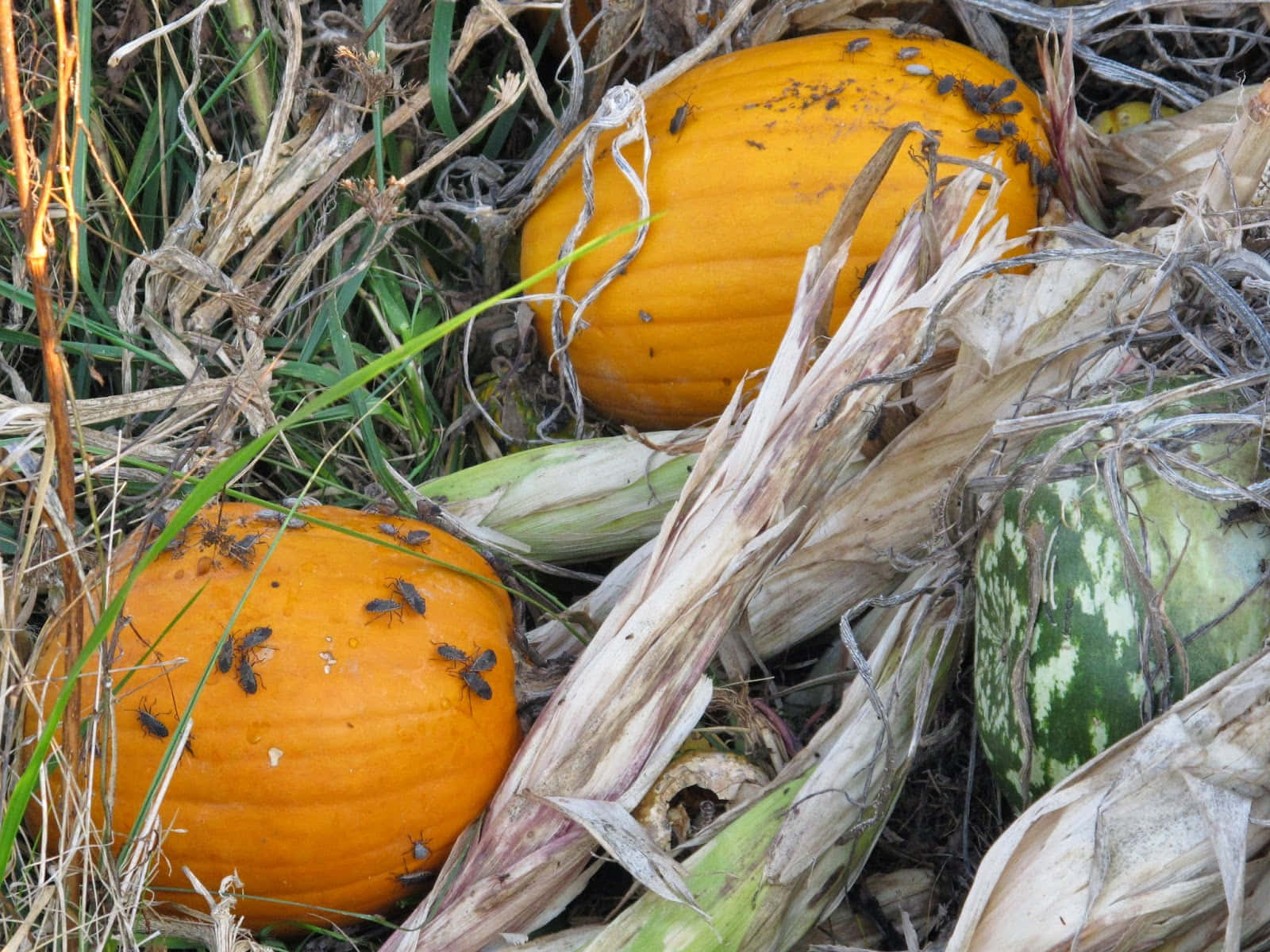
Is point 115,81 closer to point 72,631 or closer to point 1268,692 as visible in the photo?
point 72,631

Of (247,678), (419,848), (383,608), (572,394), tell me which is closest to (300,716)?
(247,678)

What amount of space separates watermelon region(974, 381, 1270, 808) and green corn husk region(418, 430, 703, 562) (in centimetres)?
78

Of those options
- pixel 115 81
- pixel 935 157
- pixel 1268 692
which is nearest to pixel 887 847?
pixel 1268 692

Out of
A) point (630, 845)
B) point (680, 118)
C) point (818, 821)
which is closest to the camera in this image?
point (630, 845)

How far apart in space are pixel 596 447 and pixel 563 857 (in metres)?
0.87

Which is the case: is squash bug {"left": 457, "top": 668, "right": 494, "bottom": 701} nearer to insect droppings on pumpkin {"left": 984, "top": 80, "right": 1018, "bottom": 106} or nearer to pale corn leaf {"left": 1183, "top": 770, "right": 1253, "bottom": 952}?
pale corn leaf {"left": 1183, "top": 770, "right": 1253, "bottom": 952}

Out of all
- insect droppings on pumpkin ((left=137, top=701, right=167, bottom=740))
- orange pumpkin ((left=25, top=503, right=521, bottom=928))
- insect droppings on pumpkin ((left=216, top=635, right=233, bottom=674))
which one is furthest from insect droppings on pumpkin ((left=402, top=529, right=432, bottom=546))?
insect droppings on pumpkin ((left=137, top=701, right=167, bottom=740))

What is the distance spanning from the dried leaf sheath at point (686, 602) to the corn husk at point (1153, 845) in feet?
1.96

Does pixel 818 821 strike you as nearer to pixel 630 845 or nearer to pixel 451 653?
pixel 630 845

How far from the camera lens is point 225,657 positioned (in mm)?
1842

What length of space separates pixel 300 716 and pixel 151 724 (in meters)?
0.22

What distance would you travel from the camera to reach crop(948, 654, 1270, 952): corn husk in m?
1.49

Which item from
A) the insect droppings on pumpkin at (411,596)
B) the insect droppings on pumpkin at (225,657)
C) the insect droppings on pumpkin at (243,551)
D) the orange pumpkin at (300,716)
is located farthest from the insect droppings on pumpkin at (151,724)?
the insect droppings on pumpkin at (411,596)

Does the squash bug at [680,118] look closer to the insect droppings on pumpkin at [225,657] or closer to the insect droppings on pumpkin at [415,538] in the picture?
the insect droppings on pumpkin at [415,538]
